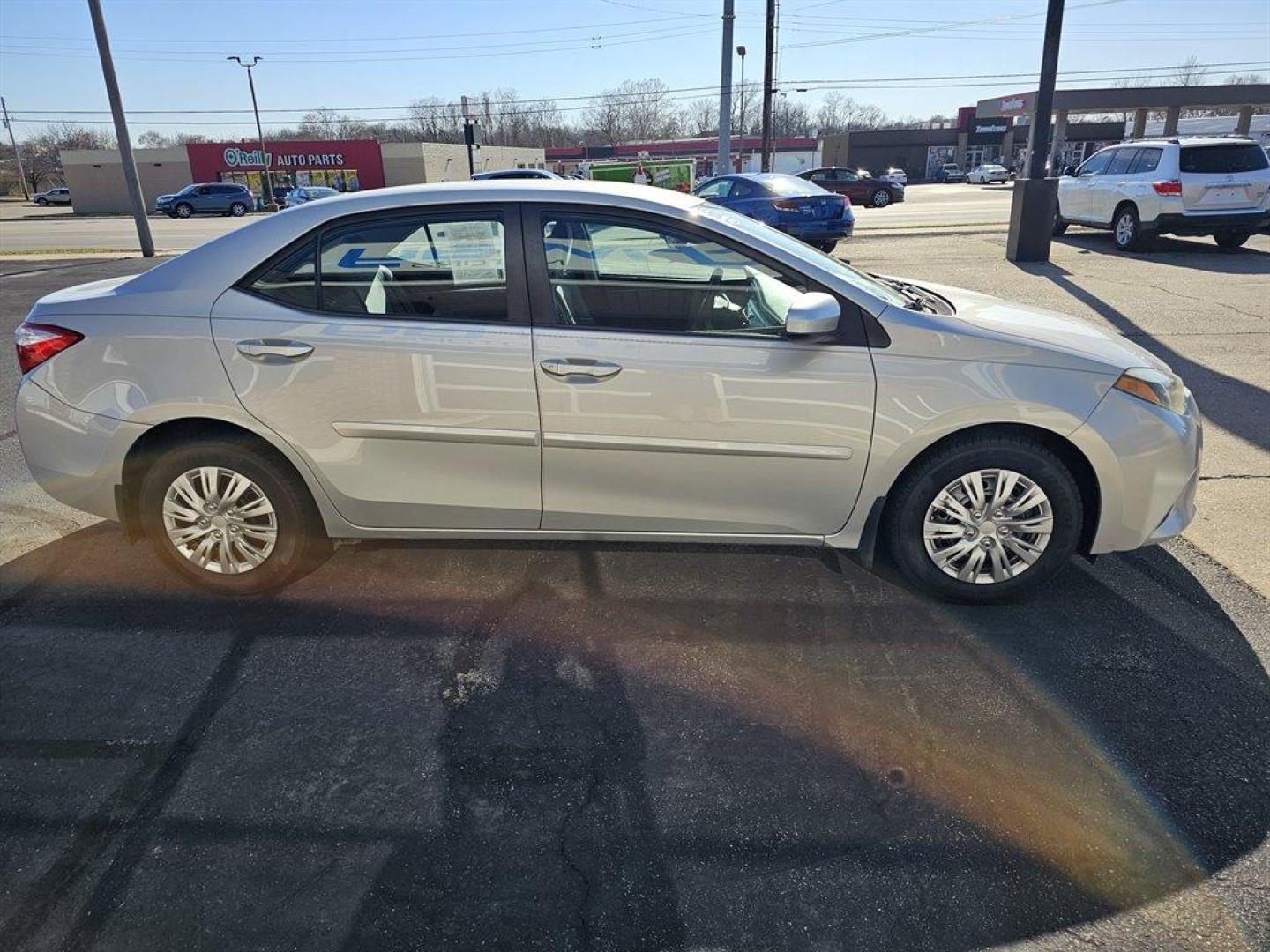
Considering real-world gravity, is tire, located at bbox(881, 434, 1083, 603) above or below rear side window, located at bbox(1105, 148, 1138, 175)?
below

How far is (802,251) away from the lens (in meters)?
3.52

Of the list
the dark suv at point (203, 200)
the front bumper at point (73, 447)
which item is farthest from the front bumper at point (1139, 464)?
the dark suv at point (203, 200)

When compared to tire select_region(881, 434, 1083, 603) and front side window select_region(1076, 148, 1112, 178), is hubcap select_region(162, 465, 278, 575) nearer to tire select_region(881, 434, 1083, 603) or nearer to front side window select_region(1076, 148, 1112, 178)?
tire select_region(881, 434, 1083, 603)

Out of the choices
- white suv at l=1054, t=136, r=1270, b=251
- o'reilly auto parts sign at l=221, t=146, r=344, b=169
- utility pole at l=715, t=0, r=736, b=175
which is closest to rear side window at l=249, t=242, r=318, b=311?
white suv at l=1054, t=136, r=1270, b=251

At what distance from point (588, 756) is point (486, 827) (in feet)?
1.34

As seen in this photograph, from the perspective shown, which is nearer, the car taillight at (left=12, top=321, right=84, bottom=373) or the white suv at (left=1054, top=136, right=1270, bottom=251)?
the car taillight at (left=12, top=321, right=84, bottom=373)

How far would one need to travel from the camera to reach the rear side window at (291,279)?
3332 millimetres

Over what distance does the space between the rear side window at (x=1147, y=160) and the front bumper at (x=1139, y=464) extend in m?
12.3

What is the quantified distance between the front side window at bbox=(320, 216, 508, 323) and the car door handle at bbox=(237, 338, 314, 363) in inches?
7.7

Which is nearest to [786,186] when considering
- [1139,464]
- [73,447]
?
[1139,464]

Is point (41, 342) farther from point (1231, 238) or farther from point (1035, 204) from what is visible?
point (1231, 238)

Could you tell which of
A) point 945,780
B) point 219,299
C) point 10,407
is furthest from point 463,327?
point 10,407

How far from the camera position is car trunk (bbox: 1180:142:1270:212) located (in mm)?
12586

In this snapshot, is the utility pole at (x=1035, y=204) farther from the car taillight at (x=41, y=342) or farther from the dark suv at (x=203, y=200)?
the dark suv at (x=203, y=200)
